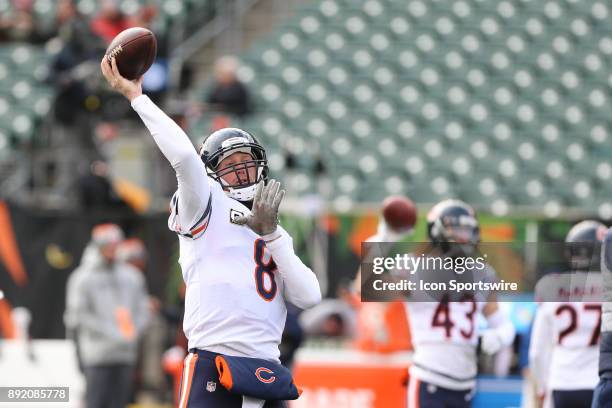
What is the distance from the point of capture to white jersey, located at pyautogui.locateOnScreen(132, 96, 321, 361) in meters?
4.50

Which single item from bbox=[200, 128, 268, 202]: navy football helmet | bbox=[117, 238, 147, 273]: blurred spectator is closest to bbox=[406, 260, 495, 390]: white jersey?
bbox=[200, 128, 268, 202]: navy football helmet

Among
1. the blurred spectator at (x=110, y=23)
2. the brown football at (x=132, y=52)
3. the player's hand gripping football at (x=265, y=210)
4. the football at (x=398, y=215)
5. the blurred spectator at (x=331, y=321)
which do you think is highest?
the blurred spectator at (x=110, y=23)

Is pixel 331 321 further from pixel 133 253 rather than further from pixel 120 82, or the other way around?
pixel 120 82

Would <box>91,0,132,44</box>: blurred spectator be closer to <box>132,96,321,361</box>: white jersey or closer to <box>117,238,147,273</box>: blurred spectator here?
<box>117,238,147,273</box>: blurred spectator

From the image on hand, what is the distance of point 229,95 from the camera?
535 inches

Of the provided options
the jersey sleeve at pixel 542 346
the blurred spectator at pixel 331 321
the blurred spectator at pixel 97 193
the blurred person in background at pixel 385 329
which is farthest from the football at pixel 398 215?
the blurred spectator at pixel 97 193

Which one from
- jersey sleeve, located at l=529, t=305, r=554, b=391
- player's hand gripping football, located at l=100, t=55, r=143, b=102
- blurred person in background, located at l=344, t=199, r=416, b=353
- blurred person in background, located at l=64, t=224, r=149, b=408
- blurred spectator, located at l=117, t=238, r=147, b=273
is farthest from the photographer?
blurred spectator, located at l=117, t=238, r=147, b=273

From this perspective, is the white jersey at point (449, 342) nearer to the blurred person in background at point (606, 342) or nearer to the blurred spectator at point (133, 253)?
the blurred person in background at point (606, 342)

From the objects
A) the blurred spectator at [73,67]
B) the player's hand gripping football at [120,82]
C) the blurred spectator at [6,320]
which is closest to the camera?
the player's hand gripping football at [120,82]

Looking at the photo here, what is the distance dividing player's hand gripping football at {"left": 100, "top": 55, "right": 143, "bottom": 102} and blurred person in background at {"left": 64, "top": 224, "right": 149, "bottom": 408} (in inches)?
192

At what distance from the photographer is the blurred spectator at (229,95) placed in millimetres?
13586

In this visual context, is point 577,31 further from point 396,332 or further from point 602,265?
point 602,265

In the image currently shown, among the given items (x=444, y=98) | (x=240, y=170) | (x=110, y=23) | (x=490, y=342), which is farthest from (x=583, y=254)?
(x=444, y=98)

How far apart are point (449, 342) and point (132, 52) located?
2648 mm
